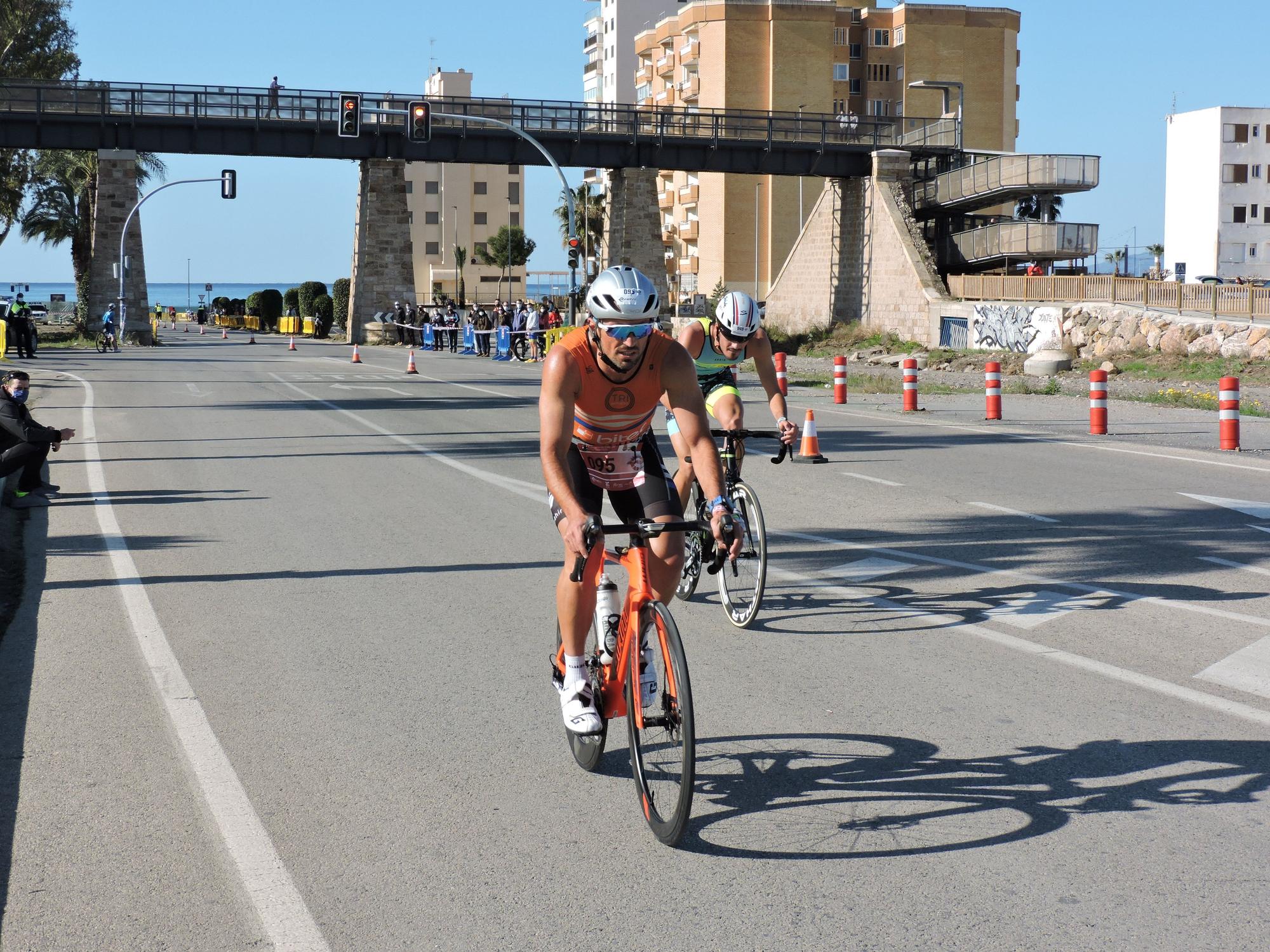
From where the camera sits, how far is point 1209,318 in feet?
102

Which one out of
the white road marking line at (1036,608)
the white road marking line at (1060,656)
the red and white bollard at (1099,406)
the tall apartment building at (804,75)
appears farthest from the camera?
the tall apartment building at (804,75)

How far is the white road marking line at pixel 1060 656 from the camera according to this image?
5848mm

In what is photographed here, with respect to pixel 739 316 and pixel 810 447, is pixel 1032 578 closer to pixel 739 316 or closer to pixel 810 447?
pixel 739 316

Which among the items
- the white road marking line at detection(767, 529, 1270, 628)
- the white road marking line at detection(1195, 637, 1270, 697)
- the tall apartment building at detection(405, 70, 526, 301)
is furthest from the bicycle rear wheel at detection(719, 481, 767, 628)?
the tall apartment building at detection(405, 70, 526, 301)

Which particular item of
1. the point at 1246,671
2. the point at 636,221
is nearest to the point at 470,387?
the point at 1246,671

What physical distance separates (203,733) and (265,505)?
7078 mm

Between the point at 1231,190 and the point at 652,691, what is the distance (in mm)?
102592

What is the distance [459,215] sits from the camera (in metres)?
137

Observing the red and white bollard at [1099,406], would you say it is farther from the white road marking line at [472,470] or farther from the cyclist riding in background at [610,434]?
the cyclist riding in background at [610,434]

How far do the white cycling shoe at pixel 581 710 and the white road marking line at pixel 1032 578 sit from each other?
4328mm

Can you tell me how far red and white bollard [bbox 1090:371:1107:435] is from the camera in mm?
18719

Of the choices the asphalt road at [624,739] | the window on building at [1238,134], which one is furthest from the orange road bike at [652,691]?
the window on building at [1238,134]

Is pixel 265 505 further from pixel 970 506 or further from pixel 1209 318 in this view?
pixel 1209 318

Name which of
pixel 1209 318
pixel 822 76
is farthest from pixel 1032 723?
pixel 822 76
